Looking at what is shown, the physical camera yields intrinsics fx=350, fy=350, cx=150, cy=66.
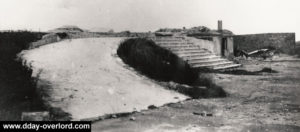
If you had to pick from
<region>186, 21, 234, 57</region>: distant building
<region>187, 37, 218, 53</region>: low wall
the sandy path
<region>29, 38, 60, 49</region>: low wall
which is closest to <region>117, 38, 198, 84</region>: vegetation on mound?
the sandy path

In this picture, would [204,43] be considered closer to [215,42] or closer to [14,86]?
[215,42]

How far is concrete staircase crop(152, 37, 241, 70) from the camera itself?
11.5 metres

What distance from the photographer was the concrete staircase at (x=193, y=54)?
11.5 metres

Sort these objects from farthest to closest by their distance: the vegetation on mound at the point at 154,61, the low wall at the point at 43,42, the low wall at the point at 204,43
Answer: the low wall at the point at 204,43
the low wall at the point at 43,42
the vegetation on mound at the point at 154,61

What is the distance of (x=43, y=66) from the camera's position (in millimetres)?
7832

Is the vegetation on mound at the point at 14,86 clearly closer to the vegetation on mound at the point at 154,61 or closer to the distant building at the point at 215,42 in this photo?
the vegetation on mound at the point at 154,61

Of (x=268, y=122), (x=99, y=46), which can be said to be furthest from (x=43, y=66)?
(x=268, y=122)

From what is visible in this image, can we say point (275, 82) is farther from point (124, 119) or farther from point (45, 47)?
point (45, 47)

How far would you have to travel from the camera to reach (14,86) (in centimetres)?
756

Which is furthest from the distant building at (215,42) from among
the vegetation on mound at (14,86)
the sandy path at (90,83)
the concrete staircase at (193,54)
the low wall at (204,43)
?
the vegetation on mound at (14,86)

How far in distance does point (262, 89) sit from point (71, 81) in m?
4.43

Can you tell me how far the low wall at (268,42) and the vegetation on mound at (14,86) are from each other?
64.2 ft

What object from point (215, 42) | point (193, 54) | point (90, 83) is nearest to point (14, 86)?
point (90, 83)

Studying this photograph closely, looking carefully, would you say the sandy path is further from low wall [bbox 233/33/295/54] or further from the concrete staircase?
low wall [bbox 233/33/295/54]
